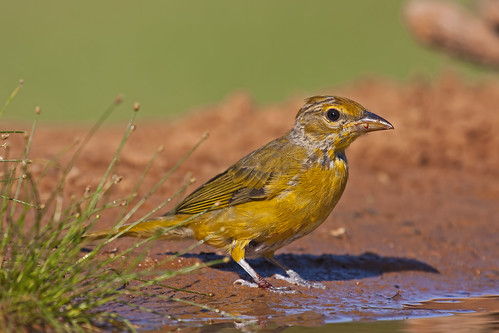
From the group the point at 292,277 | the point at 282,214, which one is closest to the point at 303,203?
the point at 282,214

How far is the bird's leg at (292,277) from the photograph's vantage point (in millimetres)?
6371

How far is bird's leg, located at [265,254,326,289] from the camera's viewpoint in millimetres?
6371

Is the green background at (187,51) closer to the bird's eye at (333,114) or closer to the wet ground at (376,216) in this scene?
the wet ground at (376,216)

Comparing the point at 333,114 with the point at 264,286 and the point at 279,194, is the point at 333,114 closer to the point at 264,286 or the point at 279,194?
the point at 279,194

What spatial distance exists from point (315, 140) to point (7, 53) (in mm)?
15476

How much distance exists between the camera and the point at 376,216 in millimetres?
8516

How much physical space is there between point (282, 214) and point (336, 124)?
2.69ft

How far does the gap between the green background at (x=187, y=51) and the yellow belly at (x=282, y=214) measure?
37.5 ft

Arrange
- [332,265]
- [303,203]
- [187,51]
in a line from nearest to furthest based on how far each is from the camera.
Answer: [303,203] → [332,265] → [187,51]

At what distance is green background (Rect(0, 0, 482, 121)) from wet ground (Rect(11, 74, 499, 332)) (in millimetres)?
5748

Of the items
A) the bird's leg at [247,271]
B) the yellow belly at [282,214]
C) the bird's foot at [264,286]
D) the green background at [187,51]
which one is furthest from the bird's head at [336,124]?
the green background at [187,51]

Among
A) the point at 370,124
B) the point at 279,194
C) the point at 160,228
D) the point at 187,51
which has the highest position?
the point at 187,51

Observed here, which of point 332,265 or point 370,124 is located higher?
point 370,124

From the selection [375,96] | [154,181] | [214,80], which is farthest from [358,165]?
[214,80]
